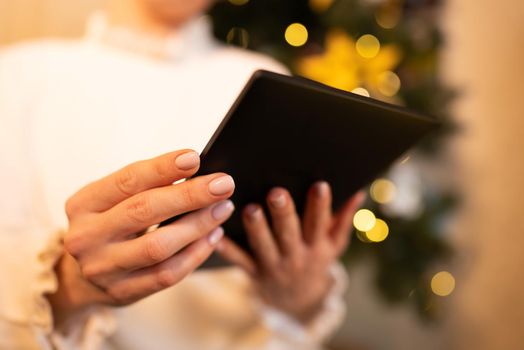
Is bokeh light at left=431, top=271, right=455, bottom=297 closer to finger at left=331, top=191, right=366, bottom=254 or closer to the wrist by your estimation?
finger at left=331, top=191, right=366, bottom=254

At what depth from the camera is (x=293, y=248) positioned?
0.54m

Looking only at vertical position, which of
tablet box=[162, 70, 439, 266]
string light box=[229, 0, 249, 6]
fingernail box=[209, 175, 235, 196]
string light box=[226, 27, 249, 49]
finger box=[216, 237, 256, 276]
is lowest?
finger box=[216, 237, 256, 276]

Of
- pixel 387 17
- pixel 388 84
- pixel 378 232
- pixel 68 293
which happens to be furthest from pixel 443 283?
pixel 68 293

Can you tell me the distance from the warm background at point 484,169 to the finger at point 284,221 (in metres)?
0.72

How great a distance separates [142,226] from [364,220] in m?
0.77

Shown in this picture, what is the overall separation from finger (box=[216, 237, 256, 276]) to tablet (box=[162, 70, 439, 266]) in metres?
0.02

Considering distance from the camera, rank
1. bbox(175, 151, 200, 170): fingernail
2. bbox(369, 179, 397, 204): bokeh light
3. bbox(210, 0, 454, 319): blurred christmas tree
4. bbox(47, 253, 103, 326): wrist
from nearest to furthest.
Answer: bbox(175, 151, 200, 170): fingernail → bbox(47, 253, 103, 326): wrist → bbox(210, 0, 454, 319): blurred christmas tree → bbox(369, 179, 397, 204): bokeh light

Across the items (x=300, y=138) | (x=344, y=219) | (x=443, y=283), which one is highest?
(x=300, y=138)

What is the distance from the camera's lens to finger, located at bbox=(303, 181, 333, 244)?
474 millimetres

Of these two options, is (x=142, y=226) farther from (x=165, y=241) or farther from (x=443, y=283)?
(x=443, y=283)

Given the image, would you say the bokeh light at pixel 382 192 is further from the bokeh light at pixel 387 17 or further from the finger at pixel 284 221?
the finger at pixel 284 221

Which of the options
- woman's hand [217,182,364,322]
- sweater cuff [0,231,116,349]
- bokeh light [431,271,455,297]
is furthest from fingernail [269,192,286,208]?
bokeh light [431,271,455,297]

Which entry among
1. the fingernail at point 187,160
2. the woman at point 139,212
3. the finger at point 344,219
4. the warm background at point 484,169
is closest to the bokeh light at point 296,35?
the woman at point 139,212

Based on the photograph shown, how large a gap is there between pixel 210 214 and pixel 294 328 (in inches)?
15.0
